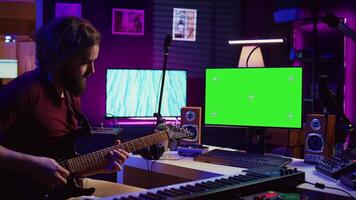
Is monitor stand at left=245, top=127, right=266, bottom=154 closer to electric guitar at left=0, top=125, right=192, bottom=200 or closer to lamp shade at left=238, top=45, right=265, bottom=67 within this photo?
electric guitar at left=0, top=125, right=192, bottom=200

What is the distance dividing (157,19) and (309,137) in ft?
6.18

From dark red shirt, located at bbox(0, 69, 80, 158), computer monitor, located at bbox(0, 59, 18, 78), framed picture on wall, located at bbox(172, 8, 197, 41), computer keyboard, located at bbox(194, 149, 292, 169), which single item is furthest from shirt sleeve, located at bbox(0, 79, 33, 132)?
computer monitor, located at bbox(0, 59, 18, 78)

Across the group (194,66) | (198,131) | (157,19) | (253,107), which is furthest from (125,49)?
(253,107)

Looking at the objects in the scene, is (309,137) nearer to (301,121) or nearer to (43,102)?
(301,121)

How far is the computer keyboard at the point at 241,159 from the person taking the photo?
1.99 metres

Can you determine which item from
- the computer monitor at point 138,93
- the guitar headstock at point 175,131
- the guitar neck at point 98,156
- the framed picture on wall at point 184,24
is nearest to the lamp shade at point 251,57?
the framed picture on wall at point 184,24

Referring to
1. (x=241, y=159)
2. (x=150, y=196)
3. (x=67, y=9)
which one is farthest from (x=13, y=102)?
(x=67, y=9)

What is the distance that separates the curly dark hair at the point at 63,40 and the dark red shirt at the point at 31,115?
0.08 meters

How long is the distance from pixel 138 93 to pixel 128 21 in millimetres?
721

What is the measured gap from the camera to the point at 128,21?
352 cm

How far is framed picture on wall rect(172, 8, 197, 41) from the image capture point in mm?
3717

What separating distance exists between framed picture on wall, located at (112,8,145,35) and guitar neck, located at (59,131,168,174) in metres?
1.57

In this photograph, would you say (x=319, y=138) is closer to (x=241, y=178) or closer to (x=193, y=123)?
(x=193, y=123)

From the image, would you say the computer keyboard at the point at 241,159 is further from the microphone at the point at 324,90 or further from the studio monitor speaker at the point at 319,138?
the microphone at the point at 324,90
